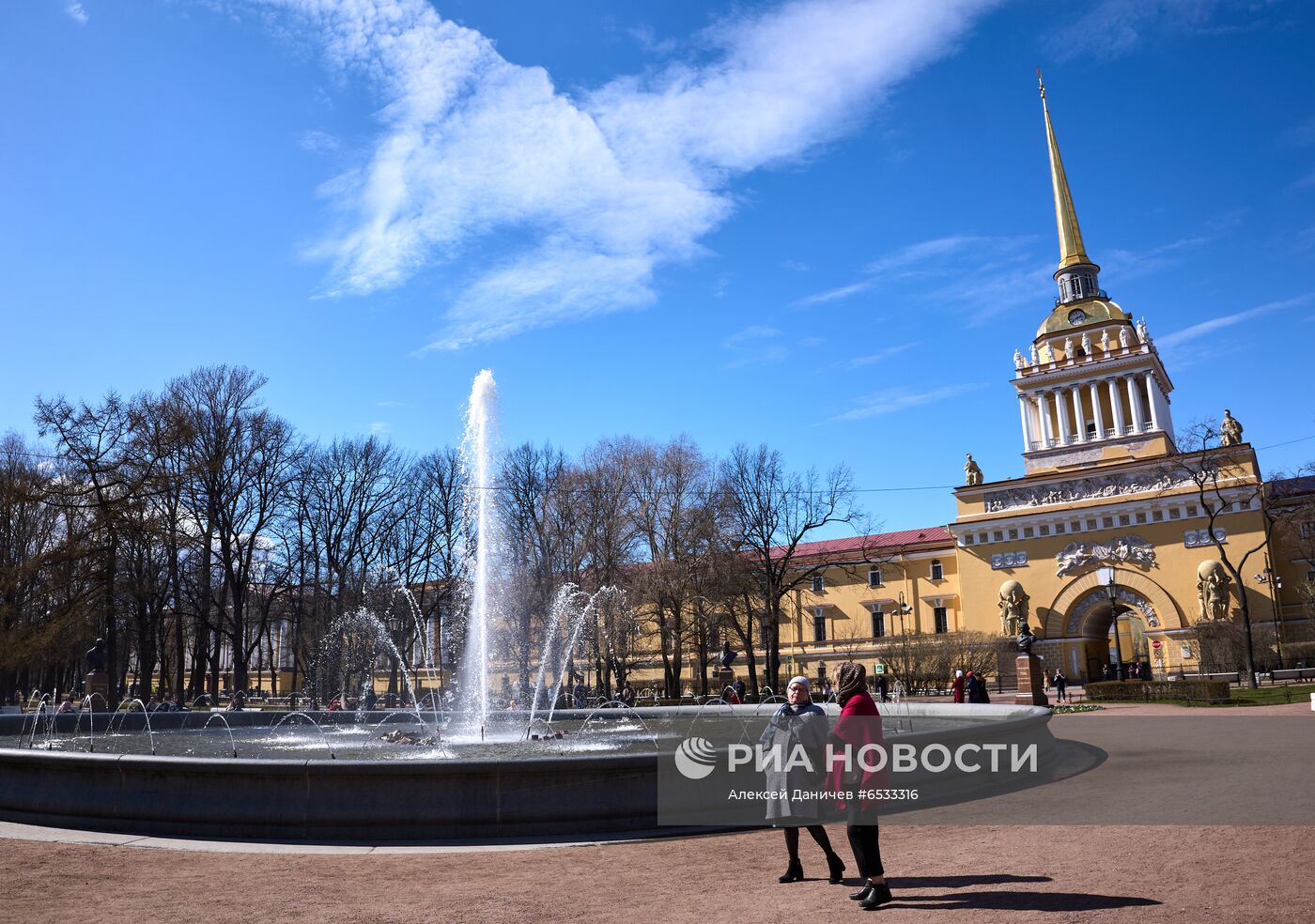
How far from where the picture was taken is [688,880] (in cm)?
771

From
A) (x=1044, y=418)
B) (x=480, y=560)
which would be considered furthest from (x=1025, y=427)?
(x=480, y=560)

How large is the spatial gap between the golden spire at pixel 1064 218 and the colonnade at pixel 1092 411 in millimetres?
13897

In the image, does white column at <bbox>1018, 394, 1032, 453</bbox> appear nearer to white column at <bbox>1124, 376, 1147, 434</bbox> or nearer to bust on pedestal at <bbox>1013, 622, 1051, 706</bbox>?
white column at <bbox>1124, 376, 1147, 434</bbox>

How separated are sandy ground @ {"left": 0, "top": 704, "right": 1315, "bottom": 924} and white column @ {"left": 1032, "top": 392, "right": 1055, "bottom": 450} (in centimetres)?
6556

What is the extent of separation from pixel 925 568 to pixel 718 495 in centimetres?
2785

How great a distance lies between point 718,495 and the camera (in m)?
46.1

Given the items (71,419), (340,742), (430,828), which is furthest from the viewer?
(71,419)

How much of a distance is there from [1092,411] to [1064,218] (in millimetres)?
20004

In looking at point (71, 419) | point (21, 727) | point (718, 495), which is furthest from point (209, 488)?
point (718, 495)

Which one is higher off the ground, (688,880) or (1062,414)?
(1062,414)

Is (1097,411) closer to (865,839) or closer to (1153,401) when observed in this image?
(1153,401)

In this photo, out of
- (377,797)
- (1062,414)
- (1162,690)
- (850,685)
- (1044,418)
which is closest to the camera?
(850,685)

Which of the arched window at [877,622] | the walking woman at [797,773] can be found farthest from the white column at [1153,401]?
the walking woman at [797,773]

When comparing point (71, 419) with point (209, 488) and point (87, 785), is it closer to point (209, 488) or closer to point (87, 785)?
point (209, 488)
